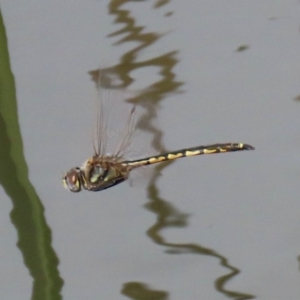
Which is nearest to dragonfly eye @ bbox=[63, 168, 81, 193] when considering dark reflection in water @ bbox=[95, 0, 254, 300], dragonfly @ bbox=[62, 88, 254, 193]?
dragonfly @ bbox=[62, 88, 254, 193]

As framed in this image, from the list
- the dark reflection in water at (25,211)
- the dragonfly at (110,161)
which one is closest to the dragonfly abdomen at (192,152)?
the dragonfly at (110,161)

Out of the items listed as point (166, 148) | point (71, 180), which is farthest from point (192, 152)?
point (71, 180)

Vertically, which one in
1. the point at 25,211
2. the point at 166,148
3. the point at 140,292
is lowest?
the point at 140,292

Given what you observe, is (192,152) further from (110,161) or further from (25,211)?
(25,211)

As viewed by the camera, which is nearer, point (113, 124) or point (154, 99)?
point (113, 124)

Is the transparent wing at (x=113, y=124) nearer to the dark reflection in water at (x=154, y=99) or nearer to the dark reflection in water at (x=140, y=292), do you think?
the dark reflection in water at (x=154, y=99)
